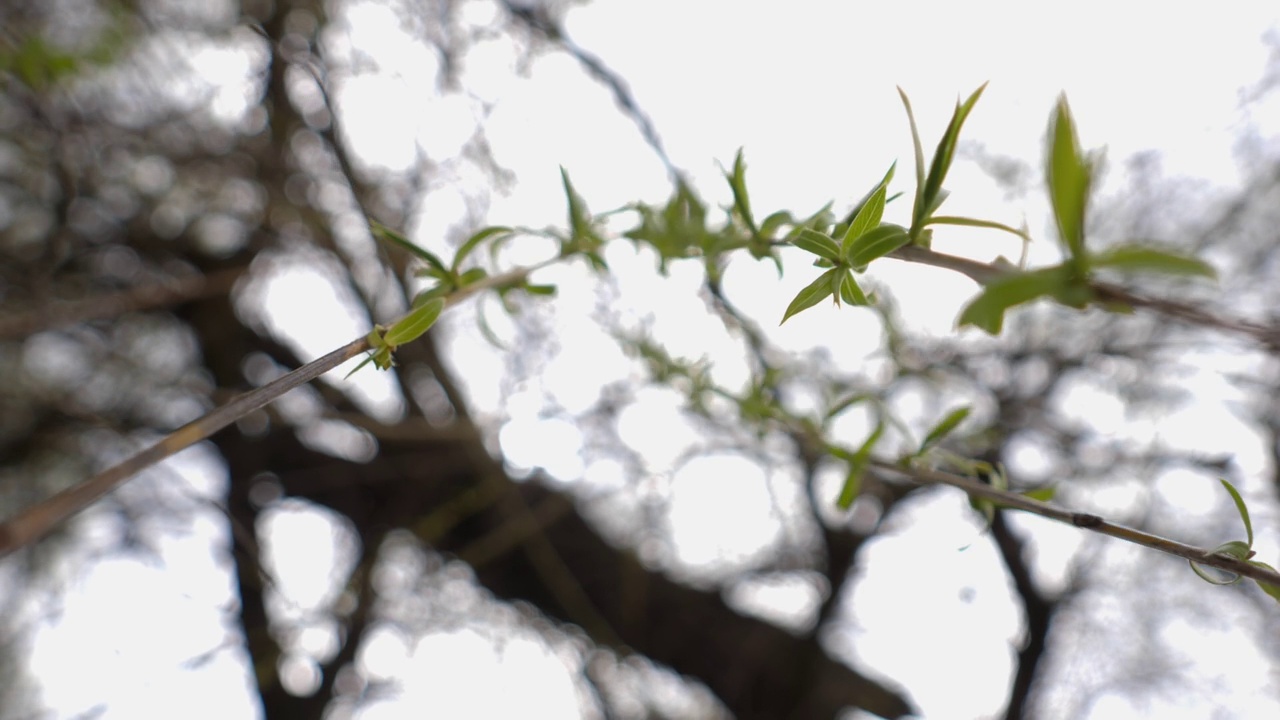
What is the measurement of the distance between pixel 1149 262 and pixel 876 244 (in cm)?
11

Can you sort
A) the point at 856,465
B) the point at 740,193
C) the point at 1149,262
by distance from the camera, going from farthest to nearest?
the point at 856,465, the point at 740,193, the point at 1149,262

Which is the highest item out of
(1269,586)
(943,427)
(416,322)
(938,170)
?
(416,322)

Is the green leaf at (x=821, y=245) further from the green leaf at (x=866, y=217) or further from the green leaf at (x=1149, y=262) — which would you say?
the green leaf at (x=1149, y=262)

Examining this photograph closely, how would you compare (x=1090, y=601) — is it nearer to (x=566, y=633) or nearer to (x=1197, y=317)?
(x=566, y=633)

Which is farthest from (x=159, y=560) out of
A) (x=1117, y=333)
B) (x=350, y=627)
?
(x=1117, y=333)

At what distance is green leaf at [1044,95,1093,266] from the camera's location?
25cm

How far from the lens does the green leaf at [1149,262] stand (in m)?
0.24

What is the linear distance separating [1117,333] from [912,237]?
215cm

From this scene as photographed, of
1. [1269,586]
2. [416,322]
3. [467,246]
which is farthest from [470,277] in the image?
[1269,586]

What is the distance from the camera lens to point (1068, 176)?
0.25m

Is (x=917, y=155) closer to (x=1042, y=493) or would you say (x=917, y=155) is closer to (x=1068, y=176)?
(x=1068, y=176)

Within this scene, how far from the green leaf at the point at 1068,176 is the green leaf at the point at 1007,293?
10 mm

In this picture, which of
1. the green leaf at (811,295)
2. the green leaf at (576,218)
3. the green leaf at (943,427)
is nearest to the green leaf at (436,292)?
the green leaf at (576,218)

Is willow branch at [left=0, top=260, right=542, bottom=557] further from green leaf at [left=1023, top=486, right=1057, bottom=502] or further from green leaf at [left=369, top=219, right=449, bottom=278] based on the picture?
green leaf at [left=1023, top=486, right=1057, bottom=502]
